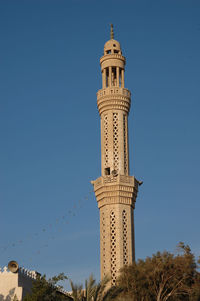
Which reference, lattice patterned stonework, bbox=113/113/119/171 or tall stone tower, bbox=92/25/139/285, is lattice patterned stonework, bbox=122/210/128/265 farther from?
lattice patterned stonework, bbox=113/113/119/171

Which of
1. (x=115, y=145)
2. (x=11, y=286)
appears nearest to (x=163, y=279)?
(x=11, y=286)

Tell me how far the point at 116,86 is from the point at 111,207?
9.67 metres

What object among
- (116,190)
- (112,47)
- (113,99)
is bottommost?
(116,190)

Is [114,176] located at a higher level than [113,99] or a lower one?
lower

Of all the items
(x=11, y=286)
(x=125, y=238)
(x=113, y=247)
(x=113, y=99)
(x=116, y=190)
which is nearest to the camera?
(x=11, y=286)

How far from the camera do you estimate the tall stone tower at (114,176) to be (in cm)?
3862

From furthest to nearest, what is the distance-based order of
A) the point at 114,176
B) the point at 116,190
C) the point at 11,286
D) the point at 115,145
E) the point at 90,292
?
1. the point at 115,145
2. the point at 114,176
3. the point at 116,190
4. the point at 11,286
5. the point at 90,292

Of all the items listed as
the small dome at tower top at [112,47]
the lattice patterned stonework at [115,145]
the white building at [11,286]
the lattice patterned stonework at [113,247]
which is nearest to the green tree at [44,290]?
the white building at [11,286]

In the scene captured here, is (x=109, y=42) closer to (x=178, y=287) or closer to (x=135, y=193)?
(x=135, y=193)

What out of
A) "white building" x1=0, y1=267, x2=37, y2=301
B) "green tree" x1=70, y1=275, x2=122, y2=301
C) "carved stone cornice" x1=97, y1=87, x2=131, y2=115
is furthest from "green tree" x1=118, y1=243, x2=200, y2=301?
"carved stone cornice" x1=97, y1=87, x2=131, y2=115

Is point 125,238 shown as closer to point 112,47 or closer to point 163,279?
point 163,279

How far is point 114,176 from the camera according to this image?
40.5 m

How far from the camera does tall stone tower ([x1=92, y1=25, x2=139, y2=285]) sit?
3862 centimetres

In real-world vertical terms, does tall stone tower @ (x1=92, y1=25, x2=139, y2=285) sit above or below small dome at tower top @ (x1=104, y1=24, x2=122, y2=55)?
below
